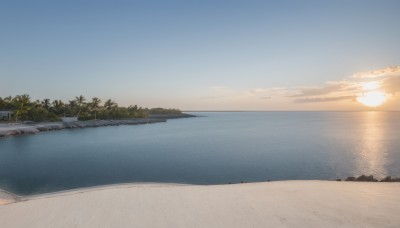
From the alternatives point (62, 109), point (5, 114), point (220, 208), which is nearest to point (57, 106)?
point (62, 109)

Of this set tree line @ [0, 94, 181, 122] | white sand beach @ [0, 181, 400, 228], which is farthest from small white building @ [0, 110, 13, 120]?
white sand beach @ [0, 181, 400, 228]

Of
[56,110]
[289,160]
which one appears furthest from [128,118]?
[289,160]

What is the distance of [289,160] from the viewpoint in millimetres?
35562

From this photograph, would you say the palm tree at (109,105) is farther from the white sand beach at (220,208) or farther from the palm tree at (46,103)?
the white sand beach at (220,208)

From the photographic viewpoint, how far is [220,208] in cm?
1046

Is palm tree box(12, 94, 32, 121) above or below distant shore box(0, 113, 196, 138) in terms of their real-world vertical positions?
above

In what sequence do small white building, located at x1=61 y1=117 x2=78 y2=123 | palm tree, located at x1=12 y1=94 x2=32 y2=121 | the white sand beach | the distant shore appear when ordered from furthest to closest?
small white building, located at x1=61 y1=117 x2=78 y2=123, palm tree, located at x1=12 y1=94 x2=32 y2=121, the distant shore, the white sand beach

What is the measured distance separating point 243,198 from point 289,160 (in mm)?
26018

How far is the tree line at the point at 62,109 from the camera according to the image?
3314 inches

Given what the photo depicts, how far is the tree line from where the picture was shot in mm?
84188

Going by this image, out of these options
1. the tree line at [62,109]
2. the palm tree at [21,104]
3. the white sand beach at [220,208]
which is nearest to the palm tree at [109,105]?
the tree line at [62,109]

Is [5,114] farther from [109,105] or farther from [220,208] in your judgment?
[220,208]

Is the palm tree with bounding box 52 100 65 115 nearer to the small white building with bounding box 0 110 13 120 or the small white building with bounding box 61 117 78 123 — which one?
the small white building with bounding box 61 117 78 123

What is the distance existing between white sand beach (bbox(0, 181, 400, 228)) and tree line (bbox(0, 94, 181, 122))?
287 feet
